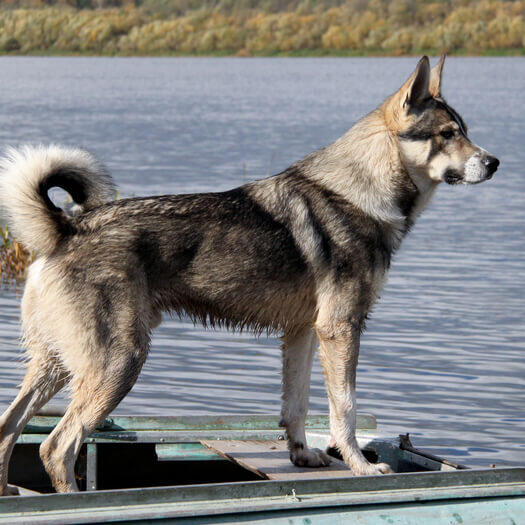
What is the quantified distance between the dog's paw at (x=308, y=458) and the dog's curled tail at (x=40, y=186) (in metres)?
1.98

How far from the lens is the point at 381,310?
13.5 m

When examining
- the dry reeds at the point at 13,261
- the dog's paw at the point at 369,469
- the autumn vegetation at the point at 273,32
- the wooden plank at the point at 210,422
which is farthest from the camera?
the autumn vegetation at the point at 273,32

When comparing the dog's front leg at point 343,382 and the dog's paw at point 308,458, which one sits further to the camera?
the dog's paw at point 308,458

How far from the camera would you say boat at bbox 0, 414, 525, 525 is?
5.07m

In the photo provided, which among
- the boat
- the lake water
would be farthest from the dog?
the lake water

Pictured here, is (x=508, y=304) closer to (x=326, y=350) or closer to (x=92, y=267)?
(x=326, y=350)

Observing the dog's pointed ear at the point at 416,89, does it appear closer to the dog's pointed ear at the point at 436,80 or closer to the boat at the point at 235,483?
the dog's pointed ear at the point at 436,80

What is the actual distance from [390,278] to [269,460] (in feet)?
26.7

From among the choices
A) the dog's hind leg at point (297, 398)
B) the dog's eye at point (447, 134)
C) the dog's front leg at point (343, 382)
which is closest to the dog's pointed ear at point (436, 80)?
the dog's eye at point (447, 134)

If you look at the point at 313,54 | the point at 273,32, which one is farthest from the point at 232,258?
the point at 313,54

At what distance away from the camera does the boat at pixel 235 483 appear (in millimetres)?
5070

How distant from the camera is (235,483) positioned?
17.5 feet

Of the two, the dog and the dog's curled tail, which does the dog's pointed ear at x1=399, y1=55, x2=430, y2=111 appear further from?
the dog's curled tail

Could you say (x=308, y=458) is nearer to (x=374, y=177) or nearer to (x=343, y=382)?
(x=343, y=382)
